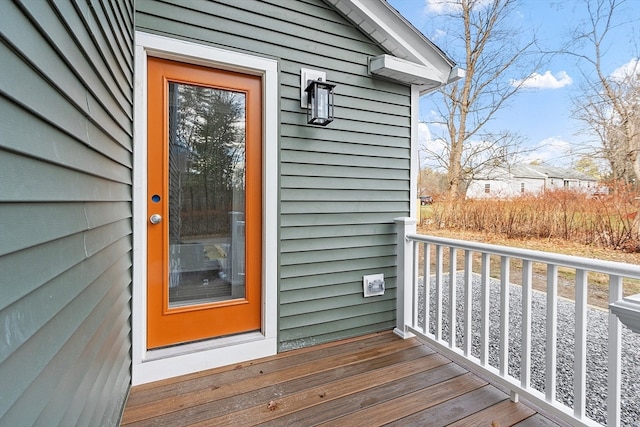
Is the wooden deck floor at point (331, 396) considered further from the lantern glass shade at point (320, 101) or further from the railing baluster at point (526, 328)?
the lantern glass shade at point (320, 101)

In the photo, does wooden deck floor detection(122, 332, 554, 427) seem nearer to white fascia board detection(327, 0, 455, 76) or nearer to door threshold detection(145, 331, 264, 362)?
door threshold detection(145, 331, 264, 362)

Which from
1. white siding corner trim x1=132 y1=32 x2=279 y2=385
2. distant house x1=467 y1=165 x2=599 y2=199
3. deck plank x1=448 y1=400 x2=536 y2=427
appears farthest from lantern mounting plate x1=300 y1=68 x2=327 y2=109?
distant house x1=467 y1=165 x2=599 y2=199

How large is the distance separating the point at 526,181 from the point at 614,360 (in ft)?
19.8

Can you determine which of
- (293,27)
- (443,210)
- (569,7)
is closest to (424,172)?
(443,210)

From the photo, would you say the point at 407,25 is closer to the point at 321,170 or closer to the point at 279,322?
the point at 321,170

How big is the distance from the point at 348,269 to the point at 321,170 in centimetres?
84

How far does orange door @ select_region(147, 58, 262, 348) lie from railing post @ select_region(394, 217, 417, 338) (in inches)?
46.4

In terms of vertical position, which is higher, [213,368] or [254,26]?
[254,26]

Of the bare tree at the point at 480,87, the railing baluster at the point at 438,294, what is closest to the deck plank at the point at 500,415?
the railing baluster at the point at 438,294

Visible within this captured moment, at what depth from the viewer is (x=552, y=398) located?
1601mm

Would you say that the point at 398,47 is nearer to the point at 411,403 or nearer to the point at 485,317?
the point at 485,317

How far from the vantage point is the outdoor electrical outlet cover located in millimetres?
2674

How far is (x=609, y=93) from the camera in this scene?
17.7ft

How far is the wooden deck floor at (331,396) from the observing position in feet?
5.37
